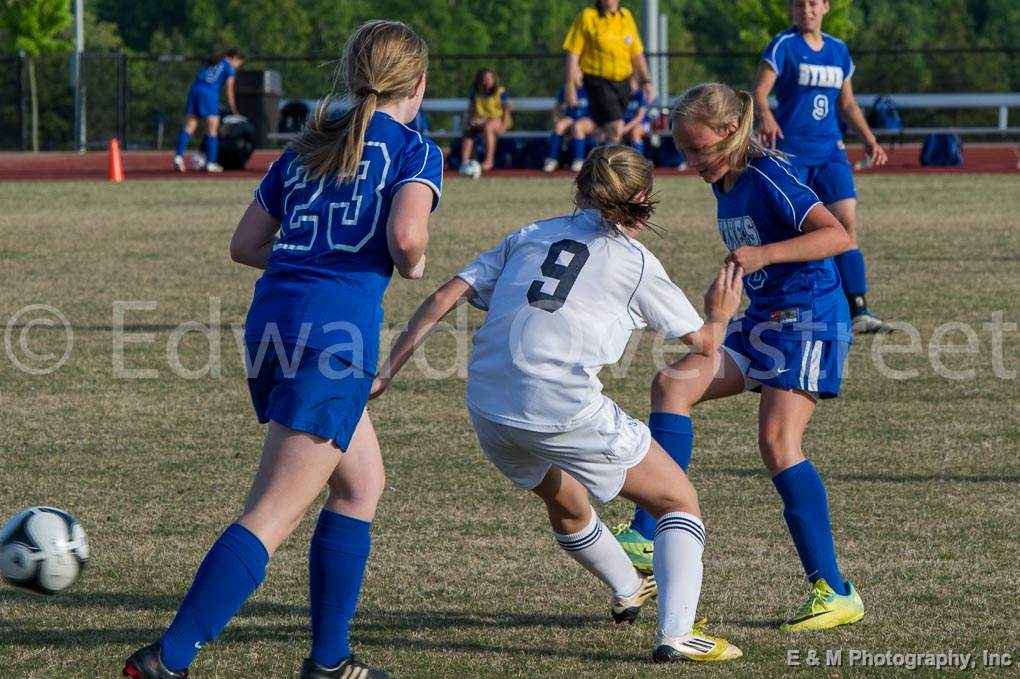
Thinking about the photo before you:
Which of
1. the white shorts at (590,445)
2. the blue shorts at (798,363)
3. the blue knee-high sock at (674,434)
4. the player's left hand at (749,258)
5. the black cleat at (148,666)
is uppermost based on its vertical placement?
the player's left hand at (749,258)

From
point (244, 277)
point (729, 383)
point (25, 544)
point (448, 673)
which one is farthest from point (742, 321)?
point (244, 277)

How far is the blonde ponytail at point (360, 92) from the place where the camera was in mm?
3711

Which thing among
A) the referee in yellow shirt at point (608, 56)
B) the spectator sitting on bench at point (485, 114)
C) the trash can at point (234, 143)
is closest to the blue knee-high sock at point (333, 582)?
the referee in yellow shirt at point (608, 56)

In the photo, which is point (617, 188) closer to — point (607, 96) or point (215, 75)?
point (607, 96)

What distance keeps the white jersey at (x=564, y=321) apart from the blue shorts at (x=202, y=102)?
20.8m

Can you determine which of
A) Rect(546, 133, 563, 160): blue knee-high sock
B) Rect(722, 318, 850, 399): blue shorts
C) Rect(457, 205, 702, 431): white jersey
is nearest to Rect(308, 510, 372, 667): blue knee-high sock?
Rect(457, 205, 702, 431): white jersey

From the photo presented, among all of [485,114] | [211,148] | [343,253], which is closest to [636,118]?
[485,114]

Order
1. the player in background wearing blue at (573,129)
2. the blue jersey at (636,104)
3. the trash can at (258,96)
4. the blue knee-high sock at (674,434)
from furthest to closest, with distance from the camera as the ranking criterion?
the trash can at (258,96), the player in background wearing blue at (573,129), the blue jersey at (636,104), the blue knee-high sock at (674,434)

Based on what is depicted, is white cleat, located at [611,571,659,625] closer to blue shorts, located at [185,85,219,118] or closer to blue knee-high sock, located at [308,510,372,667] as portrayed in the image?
blue knee-high sock, located at [308,510,372,667]

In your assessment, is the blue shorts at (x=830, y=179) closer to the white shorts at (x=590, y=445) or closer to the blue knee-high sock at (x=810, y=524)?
the blue knee-high sock at (x=810, y=524)

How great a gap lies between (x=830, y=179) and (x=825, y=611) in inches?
217

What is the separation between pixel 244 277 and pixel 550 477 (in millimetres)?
8222

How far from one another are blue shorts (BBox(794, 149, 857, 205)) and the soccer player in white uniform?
551 centimetres

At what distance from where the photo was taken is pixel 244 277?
1206 cm
